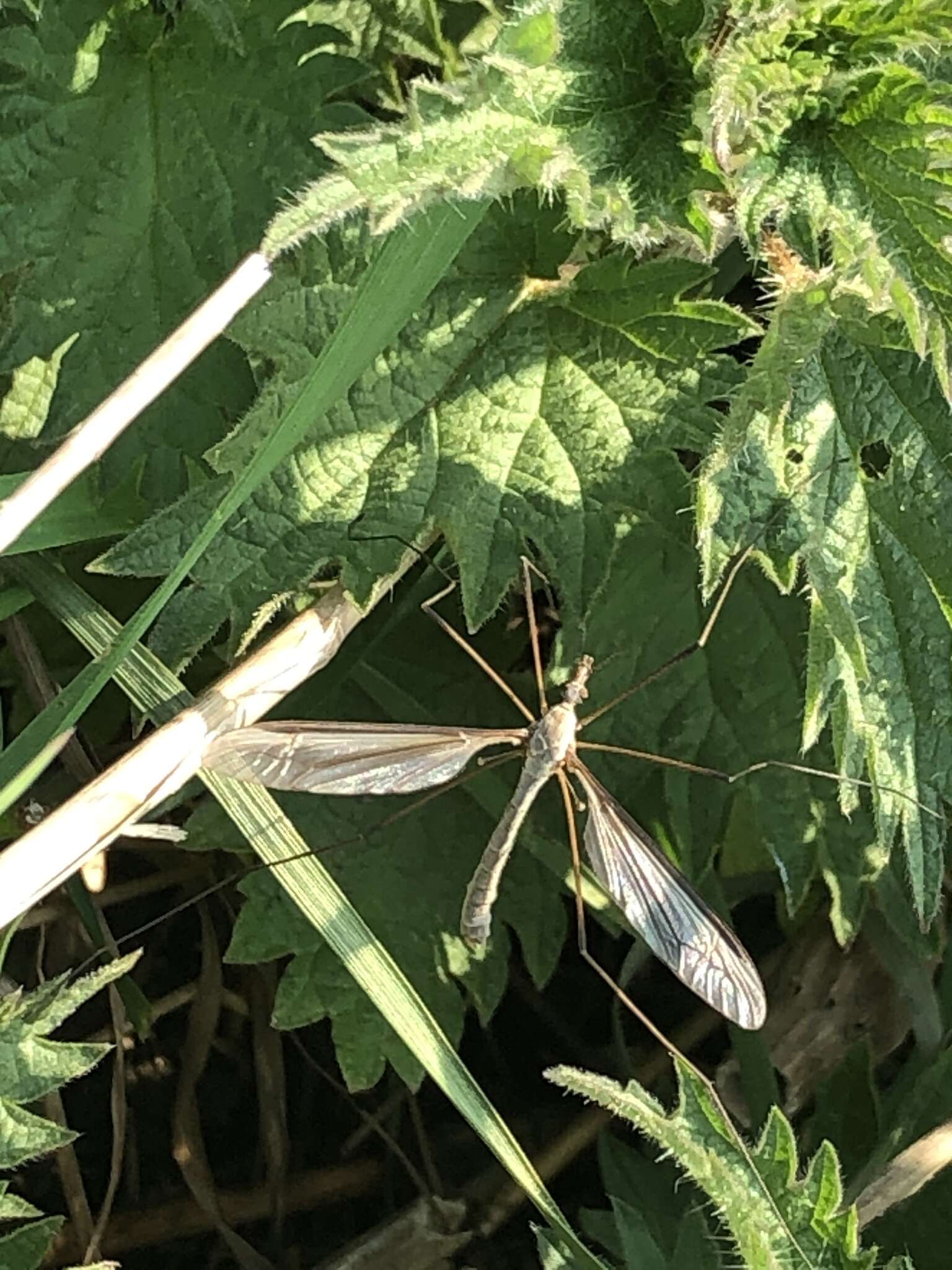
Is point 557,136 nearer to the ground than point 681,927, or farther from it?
farther from it

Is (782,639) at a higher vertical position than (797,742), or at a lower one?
higher

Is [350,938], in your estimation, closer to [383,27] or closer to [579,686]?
[579,686]

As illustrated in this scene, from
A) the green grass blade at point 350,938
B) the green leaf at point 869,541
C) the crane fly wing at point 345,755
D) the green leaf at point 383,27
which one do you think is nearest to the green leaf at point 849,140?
the green leaf at point 869,541

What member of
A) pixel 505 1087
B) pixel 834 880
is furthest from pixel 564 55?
pixel 505 1087

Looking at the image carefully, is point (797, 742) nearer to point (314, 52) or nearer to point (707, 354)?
point (707, 354)

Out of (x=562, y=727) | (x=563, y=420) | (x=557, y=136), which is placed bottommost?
(x=562, y=727)

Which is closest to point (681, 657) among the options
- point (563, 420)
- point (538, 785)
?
point (538, 785)
